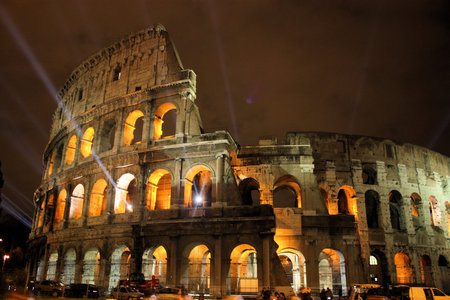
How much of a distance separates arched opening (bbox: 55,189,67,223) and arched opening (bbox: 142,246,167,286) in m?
9.62

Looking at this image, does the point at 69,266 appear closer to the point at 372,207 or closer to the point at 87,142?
the point at 87,142

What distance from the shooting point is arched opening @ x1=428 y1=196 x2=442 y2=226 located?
3003 cm

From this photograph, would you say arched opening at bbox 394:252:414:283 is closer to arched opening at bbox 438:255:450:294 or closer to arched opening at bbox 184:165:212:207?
arched opening at bbox 438:255:450:294

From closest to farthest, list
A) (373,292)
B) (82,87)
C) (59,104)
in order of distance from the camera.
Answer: (373,292)
(82,87)
(59,104)

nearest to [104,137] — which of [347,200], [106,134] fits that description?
[106,134]

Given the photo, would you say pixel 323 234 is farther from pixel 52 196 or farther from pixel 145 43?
pixel 52 196

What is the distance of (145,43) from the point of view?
26.6 m

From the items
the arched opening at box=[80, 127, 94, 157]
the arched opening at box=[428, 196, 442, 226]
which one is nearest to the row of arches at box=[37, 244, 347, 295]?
the arched opening at box=[80, 127, 94, 157]

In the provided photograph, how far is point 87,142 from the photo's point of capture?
91.4ft

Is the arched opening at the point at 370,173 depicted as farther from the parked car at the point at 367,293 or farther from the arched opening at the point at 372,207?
the parked car at the point at 367,293

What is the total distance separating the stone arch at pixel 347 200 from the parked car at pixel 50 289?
19790 millimetres

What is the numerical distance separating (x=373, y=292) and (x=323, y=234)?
5808mm

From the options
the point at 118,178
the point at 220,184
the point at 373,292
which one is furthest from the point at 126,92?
the point at 373,292

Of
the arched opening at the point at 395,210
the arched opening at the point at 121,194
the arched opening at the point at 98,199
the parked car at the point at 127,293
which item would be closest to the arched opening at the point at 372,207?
the arched opening at the point at 395,210
